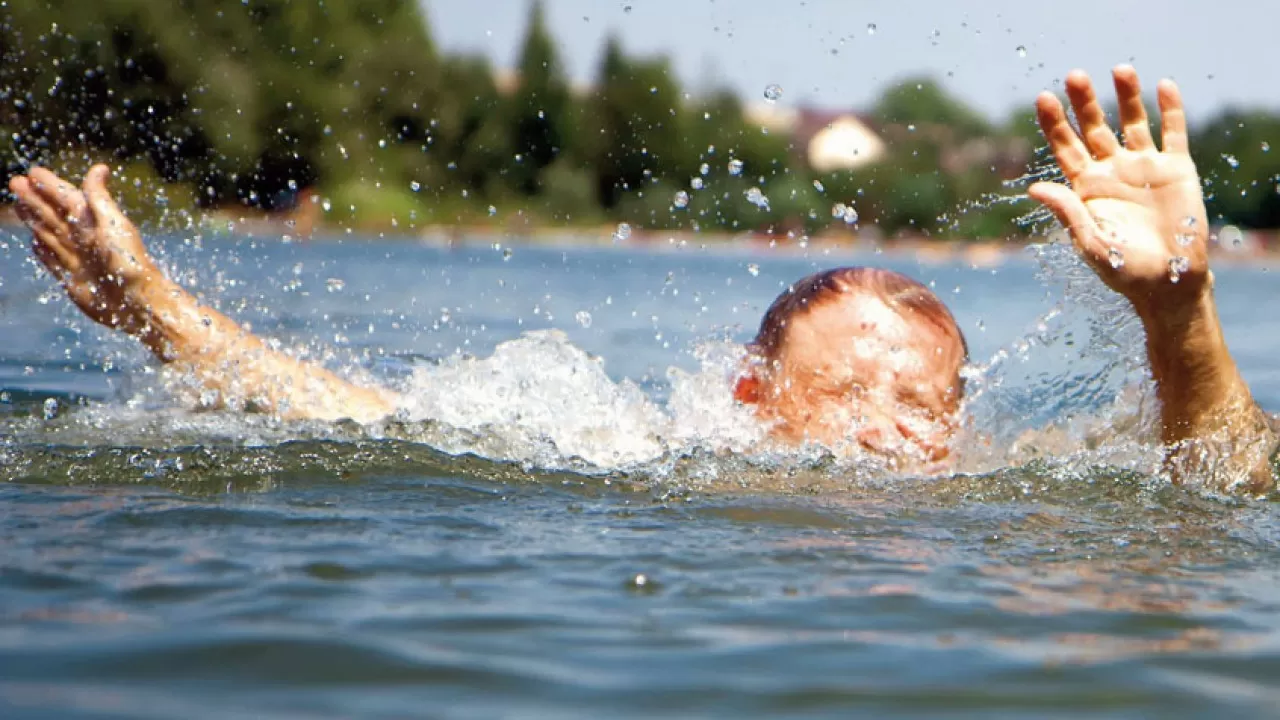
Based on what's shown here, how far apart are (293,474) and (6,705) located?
1.55 meters

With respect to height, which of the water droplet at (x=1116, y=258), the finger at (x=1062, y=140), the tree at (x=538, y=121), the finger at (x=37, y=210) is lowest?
the water droplet at (x=1116, y=258)

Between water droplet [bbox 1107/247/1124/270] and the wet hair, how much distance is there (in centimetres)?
68

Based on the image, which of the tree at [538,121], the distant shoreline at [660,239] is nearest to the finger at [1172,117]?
the distant shoreline at [660,239]

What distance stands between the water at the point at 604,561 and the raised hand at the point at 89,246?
14.5 inches

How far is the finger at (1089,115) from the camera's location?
3.27 meters

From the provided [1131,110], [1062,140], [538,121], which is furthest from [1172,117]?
[538,121]

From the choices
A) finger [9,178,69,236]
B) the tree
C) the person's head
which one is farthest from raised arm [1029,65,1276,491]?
the tree

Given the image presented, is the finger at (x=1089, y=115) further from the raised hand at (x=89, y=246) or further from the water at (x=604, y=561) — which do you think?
the raised hand at (x=89, y=246)

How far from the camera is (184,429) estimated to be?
4.08 metres

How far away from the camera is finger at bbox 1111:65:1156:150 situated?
3.20 meters

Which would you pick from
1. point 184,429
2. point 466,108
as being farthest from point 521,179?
point 184,429

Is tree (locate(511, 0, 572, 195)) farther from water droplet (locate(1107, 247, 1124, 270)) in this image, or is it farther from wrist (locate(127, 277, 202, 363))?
water droplet (locate(1107, 247, 1124, 270))

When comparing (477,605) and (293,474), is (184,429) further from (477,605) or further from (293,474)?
(477,605)

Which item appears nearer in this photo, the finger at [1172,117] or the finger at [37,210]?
the finger at [1172,117]
